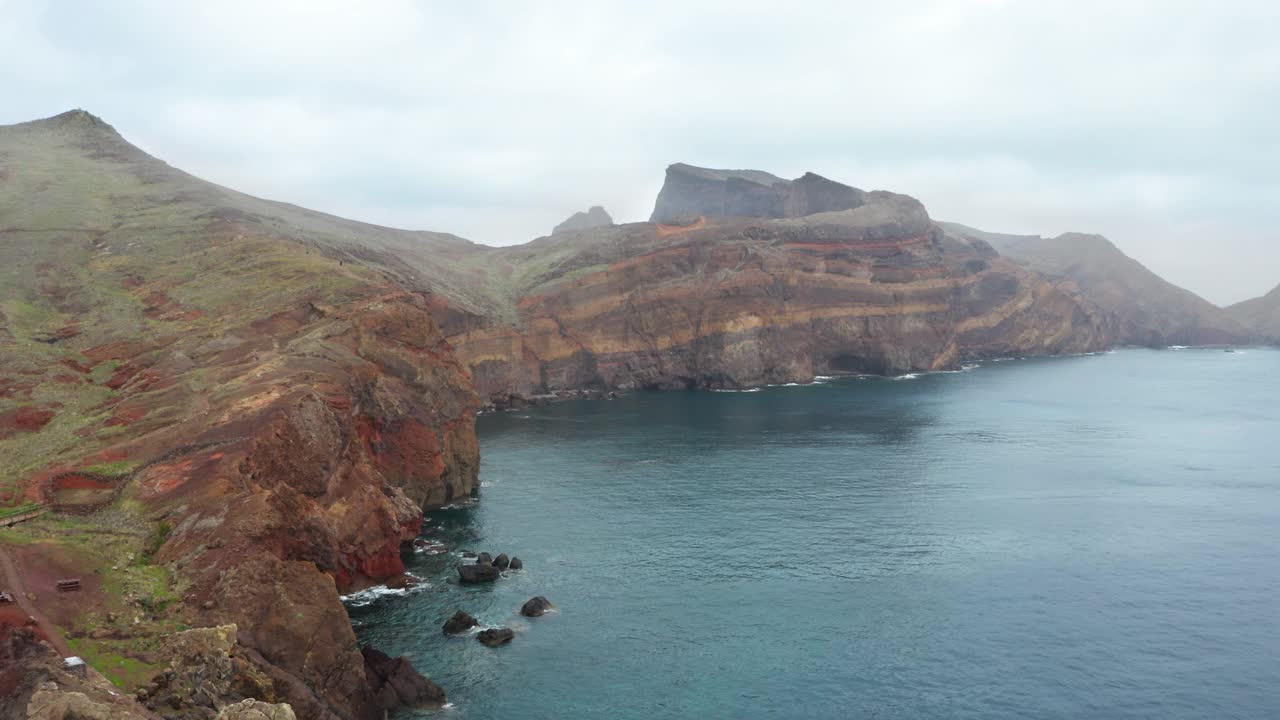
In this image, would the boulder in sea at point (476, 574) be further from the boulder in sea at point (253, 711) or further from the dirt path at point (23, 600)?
the boulder in sea at point (253, 711)

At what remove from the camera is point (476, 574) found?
59.8 meters

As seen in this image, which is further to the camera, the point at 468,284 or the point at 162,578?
the point at 468,284

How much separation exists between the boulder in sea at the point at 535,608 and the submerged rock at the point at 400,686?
11.0 meters

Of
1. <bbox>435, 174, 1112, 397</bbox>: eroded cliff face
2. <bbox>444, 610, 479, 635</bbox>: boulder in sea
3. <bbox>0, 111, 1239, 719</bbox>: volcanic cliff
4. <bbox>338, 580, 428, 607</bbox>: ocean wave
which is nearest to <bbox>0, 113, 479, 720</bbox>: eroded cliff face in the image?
<bbox>0, 111, 1239, 719</bbox>: volcanic cliff

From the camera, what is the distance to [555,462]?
325ft

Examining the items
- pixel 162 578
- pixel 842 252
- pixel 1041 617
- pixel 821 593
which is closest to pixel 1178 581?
pixel 1041 617

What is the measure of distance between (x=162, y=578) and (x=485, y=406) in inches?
4060

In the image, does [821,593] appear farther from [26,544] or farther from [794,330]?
[794,330]

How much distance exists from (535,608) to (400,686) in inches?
514

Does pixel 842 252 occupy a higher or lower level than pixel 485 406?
higher

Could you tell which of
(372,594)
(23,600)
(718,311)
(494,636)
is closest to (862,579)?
(494,636)

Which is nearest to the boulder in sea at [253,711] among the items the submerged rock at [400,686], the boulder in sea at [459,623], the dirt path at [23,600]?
the dirt path at [23,600]

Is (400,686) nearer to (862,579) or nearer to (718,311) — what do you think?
(862,579)

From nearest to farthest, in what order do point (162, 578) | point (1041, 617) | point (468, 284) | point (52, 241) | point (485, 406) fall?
point (162, 578)
point (1041, 617)
point (52, 241)
point (485, 406)
point (468, 284)
